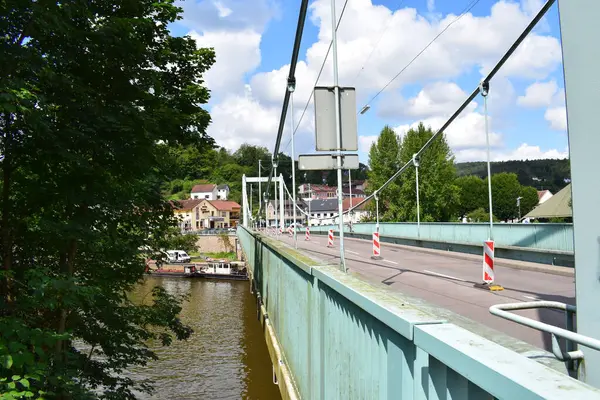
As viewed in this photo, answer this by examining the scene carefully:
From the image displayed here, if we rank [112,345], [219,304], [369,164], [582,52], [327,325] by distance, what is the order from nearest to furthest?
[582,52] < [327,325] < [112,345] < [219,304] < [369,164]

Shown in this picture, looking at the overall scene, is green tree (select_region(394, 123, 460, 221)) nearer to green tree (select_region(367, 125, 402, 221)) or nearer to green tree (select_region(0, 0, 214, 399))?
green tree (select_region(367, 125, 402, 221))

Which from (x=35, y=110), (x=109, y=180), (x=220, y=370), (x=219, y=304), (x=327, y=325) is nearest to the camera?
(x=327, y=325)

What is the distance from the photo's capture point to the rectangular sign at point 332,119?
4281mm

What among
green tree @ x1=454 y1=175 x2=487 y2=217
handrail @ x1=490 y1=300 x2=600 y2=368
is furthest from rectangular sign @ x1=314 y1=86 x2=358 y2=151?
green tree @ x1=454 y1=175 x2=487 y2=217

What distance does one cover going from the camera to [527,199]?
294 feet

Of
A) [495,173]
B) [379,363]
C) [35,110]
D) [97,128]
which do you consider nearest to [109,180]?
[97,128]

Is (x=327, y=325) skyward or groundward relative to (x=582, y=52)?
groundward

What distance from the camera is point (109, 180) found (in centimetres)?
597

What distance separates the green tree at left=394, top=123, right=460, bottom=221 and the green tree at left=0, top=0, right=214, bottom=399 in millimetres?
43323

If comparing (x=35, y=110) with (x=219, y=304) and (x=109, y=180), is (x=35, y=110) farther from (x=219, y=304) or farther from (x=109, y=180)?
(x=219, y=304)

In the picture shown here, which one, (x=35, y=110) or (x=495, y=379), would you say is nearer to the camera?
(x=495, y=379)

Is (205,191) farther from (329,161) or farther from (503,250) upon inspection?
(329,161)

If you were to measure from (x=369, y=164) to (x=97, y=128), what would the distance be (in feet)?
162

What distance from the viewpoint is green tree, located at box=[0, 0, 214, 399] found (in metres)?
4.54
